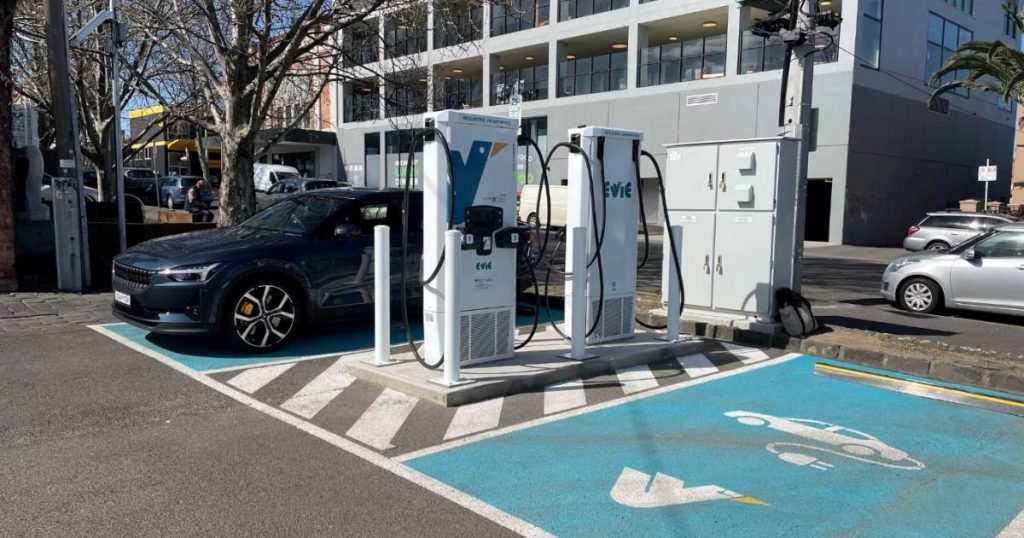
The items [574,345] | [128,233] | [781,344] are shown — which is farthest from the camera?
[128,233]

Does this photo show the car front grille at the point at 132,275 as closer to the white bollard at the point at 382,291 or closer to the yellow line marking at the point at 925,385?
the white bollard at the point at 382,291

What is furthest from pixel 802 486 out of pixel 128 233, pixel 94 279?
pixel 128 233

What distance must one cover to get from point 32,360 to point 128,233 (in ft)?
23.2

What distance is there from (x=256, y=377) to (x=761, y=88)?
959 inches

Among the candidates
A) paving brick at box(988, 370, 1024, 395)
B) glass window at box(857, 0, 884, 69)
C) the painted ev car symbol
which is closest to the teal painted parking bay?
the painted ev car symbol

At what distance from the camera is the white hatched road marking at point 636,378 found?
6.38 metres

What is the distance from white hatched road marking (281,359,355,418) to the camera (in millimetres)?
5641

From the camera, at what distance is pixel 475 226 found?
618cm

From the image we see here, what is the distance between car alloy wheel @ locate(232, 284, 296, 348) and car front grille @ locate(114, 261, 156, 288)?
34.4 inches

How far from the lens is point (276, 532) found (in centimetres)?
360

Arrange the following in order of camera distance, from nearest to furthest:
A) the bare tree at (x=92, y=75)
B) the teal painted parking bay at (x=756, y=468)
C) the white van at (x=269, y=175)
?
the teal painted parking bay at (x=756, y=468), the bare tree at (x=92, y=75), the white van at (x=269, y=175)

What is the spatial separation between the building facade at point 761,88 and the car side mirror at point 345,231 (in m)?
14.7

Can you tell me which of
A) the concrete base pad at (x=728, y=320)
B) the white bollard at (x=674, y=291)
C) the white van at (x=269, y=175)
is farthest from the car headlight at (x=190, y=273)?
the white van at (x=269, y=175)

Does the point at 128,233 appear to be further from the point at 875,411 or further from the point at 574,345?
the point at 875,411
